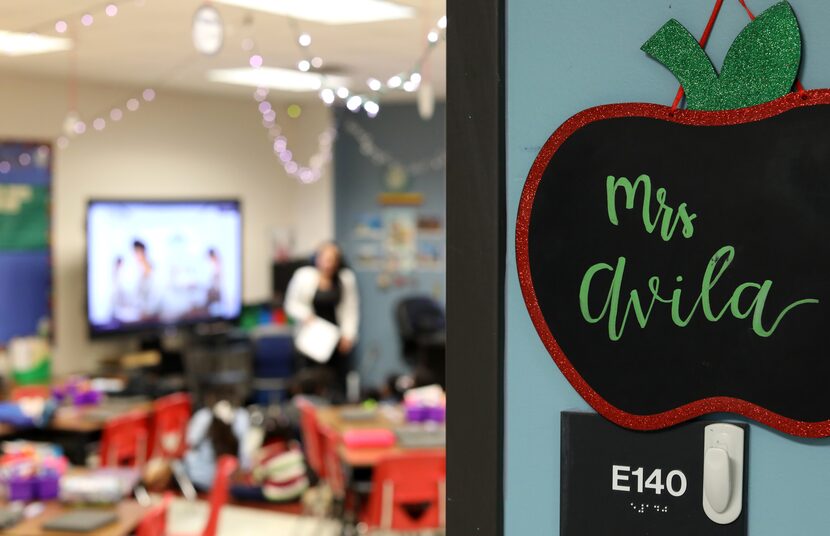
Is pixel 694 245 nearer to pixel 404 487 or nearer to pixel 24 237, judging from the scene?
pixel 404 487

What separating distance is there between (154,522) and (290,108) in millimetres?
7230

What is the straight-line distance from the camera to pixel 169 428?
643 centimetres

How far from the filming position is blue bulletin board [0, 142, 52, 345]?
8016 mm

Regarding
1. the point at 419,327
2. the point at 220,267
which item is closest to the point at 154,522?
the point at 220,267

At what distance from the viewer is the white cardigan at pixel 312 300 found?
8711 mm

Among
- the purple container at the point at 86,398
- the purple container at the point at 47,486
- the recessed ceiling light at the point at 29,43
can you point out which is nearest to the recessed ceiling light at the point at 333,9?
the recessed ceiling light at the point at 29,43

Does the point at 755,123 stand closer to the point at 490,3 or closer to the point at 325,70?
the point at 490,3

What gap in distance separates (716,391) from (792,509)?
145 millimetres

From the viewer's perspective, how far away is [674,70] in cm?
111

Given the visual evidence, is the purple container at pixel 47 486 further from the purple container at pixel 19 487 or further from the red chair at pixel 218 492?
the red chair at pixel 218 492

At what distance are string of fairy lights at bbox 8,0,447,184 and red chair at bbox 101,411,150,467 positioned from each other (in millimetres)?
2024

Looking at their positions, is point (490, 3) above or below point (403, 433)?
above

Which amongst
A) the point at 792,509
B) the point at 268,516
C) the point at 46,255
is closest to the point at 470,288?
the point at 792,509

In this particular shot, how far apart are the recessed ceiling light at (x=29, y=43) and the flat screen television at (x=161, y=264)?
2026mm
